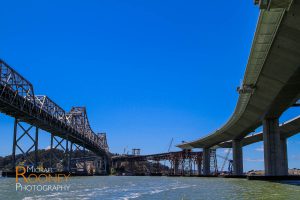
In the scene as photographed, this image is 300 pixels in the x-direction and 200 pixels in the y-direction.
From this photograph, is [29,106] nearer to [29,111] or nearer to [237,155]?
[29,111]

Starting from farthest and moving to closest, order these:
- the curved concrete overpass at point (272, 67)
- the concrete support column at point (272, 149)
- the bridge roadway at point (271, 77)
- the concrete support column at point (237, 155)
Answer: the concrete support column at point (237, 155) → the concrete support column at point (272, 149) → the bridge roadway at point (271, 77) → the curved concrete overpass at point (272, 67)

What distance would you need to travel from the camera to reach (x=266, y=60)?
162 feet

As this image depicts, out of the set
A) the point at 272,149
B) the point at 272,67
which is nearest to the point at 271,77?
the point at 272,67

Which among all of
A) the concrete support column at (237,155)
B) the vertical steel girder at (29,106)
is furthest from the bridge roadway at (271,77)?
the vertical steel girder at (29,106)

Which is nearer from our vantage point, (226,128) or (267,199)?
(267,199)

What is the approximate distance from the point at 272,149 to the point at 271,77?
28.2m

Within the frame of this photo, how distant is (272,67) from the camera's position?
172 ft

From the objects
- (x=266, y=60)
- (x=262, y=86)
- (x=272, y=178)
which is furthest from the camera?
(x=272, y=178)

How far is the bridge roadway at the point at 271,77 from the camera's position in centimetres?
3734

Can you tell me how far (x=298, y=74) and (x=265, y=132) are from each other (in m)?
30.5

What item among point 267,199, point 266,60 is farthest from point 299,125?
point 267,199

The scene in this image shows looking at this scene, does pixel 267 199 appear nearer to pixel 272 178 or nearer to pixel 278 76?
pixel 278 76

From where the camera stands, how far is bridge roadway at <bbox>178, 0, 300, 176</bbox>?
3734 centimetres

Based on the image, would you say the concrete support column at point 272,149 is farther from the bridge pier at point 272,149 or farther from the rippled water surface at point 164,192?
the rippled water surface at point 164,192
